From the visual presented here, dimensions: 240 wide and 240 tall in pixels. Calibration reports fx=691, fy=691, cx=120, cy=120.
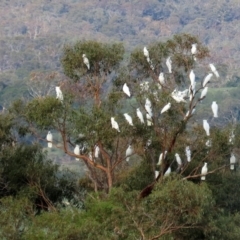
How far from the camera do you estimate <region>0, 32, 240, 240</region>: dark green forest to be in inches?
352

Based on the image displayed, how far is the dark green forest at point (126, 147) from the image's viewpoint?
29.3 feet

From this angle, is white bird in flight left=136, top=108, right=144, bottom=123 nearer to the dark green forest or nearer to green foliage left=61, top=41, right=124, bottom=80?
the dark green forest

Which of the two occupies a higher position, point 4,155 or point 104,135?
point 104,135

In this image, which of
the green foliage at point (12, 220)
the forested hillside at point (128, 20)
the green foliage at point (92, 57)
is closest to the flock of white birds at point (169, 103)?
the green foliage at point (92, 57)

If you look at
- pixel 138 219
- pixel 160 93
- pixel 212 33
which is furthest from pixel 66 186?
pixel 212 33

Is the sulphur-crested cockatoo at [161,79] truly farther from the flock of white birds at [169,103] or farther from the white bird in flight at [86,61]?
the white bird in flight at [86,61]

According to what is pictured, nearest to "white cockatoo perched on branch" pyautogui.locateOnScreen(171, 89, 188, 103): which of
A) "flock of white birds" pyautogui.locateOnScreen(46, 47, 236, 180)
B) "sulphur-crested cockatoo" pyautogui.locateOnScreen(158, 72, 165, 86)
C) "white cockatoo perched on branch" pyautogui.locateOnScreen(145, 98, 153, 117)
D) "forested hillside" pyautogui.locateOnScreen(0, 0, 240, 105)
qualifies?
"flock of white birds" pyautogui.locateOnScreen(46, 47, 236, 180)

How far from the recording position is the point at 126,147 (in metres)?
12.0

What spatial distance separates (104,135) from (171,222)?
266 centimetres

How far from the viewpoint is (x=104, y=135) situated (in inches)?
435

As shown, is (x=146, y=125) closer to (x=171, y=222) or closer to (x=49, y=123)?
(x=49, y=123)

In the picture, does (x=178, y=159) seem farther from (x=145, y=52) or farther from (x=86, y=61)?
(x=86, y=61)

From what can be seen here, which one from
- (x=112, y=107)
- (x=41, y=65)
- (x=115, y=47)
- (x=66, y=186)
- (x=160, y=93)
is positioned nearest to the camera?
(x=160, y=93)

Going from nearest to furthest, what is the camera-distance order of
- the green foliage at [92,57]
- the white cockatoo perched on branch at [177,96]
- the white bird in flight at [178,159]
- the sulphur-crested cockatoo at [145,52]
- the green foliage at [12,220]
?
1. the green foliage at [12,220]
2. the white cockatoo perched on branch at [177,96]
3. the white bird in flight at [178,159]
4. the green foliage at [92,57]
5. the sulphur-crested cockatoo at [145,52]
